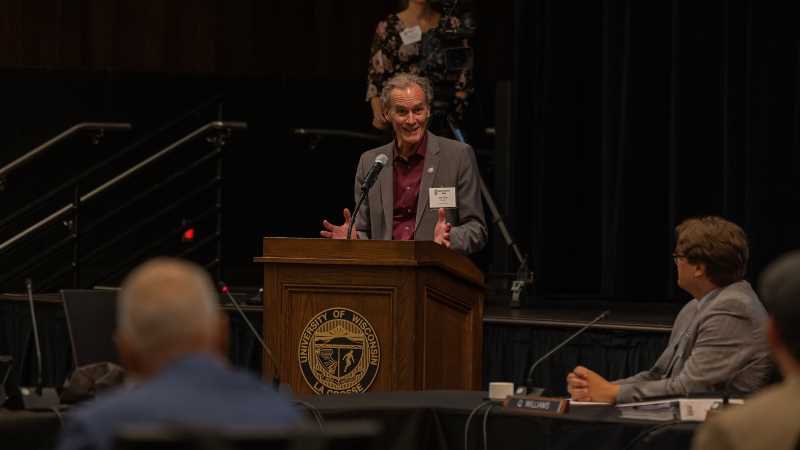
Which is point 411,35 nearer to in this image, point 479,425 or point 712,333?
point 712,333

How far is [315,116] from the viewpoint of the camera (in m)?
8.92

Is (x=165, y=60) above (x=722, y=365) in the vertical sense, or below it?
above

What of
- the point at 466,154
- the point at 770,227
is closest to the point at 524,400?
the point at 466,154

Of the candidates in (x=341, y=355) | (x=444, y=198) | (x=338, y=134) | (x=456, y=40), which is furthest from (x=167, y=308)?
(x=338, y=134)

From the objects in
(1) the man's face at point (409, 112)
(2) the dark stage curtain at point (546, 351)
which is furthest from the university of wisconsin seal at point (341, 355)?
(2) the dark stage curtain at point (546, 351)

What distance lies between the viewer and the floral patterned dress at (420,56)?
7.65m

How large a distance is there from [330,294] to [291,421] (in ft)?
8.58

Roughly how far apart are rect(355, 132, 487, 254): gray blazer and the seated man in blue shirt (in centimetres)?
330

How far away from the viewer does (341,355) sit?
458 centimetres

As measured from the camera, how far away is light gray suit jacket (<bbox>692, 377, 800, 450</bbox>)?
208cm

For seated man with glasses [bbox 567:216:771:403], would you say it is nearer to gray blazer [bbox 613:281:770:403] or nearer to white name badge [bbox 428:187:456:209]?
gray blazer [bbox 613:281:770:403]

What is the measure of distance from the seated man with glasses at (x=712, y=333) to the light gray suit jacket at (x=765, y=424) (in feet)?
5.82

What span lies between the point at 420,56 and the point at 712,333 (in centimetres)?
395

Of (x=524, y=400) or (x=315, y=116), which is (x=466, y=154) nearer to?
(x=524, y=400)
